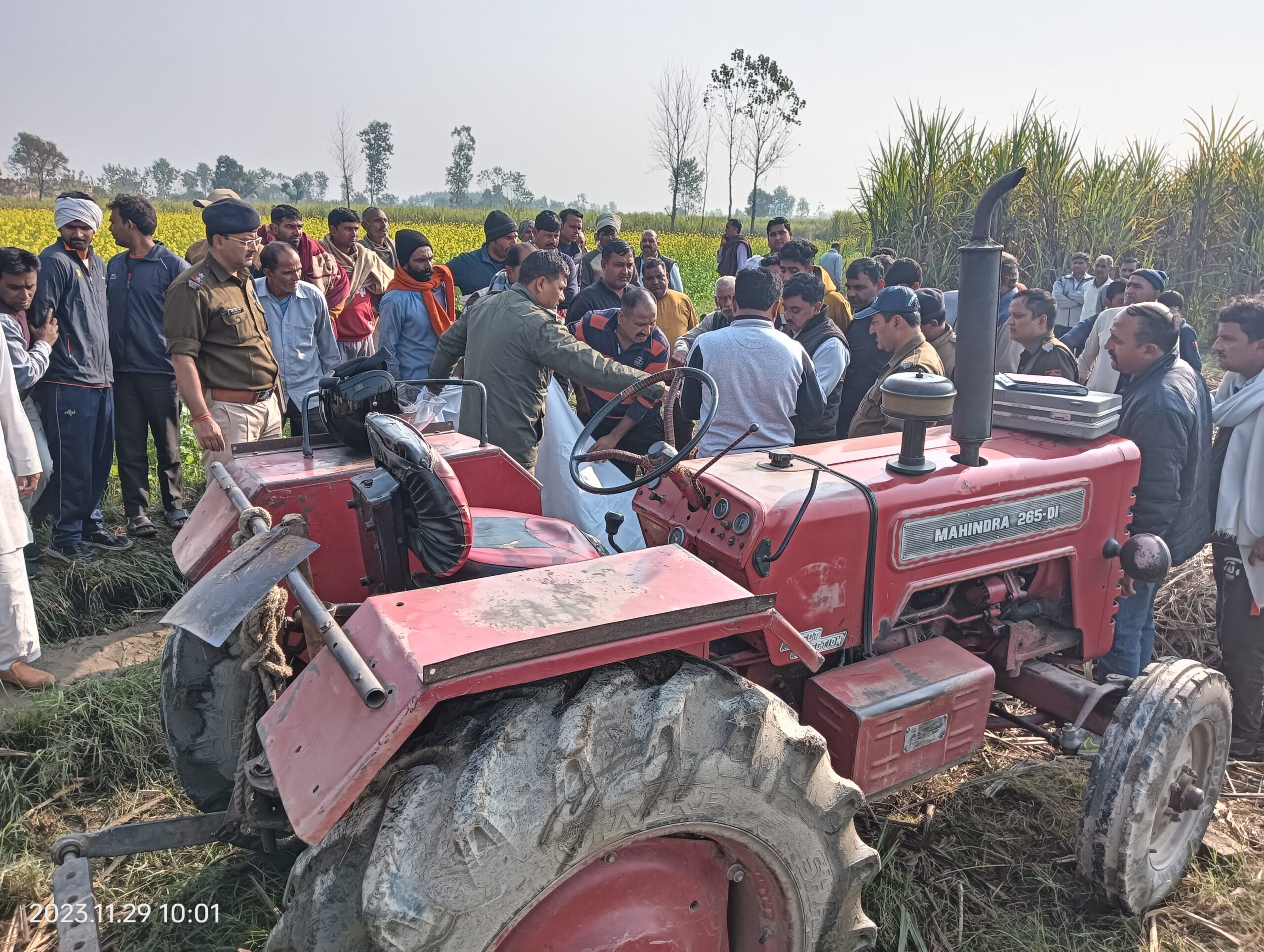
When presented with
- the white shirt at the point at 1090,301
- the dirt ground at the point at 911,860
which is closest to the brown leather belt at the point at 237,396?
the dirt ground at the point at 911,860

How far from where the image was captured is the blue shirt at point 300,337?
5.13m

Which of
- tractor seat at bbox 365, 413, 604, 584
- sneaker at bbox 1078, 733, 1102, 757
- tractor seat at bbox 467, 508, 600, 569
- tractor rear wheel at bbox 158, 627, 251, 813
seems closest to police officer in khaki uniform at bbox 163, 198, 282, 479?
tractor rear wheel at bbox 158, 627, 251, 813

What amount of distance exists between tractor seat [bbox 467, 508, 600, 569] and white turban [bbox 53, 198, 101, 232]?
389cm

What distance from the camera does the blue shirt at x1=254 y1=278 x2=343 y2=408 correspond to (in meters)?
5.13

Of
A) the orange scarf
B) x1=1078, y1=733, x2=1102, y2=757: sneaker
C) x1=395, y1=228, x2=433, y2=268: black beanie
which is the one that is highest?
x1=395, y1=228, x2=433, y2=268: black beanie

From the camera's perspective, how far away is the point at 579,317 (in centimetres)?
628

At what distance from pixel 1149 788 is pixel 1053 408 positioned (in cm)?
134

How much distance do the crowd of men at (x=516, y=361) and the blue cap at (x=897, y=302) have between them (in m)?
0.01

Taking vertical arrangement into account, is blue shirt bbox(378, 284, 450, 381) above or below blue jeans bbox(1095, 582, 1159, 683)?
above

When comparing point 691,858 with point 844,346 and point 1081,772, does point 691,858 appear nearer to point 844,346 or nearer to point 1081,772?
point 1081,772

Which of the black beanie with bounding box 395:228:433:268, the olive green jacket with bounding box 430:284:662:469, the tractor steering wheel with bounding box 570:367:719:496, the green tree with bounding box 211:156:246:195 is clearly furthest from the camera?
the green tree with bounding box 211:156:246:195

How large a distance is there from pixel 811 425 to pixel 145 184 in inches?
3322

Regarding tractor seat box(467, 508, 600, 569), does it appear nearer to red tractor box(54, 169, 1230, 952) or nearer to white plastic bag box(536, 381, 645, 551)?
red tractor box(54, 169, 1230, 952)

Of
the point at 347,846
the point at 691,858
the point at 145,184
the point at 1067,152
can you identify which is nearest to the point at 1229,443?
the point at 691,858
